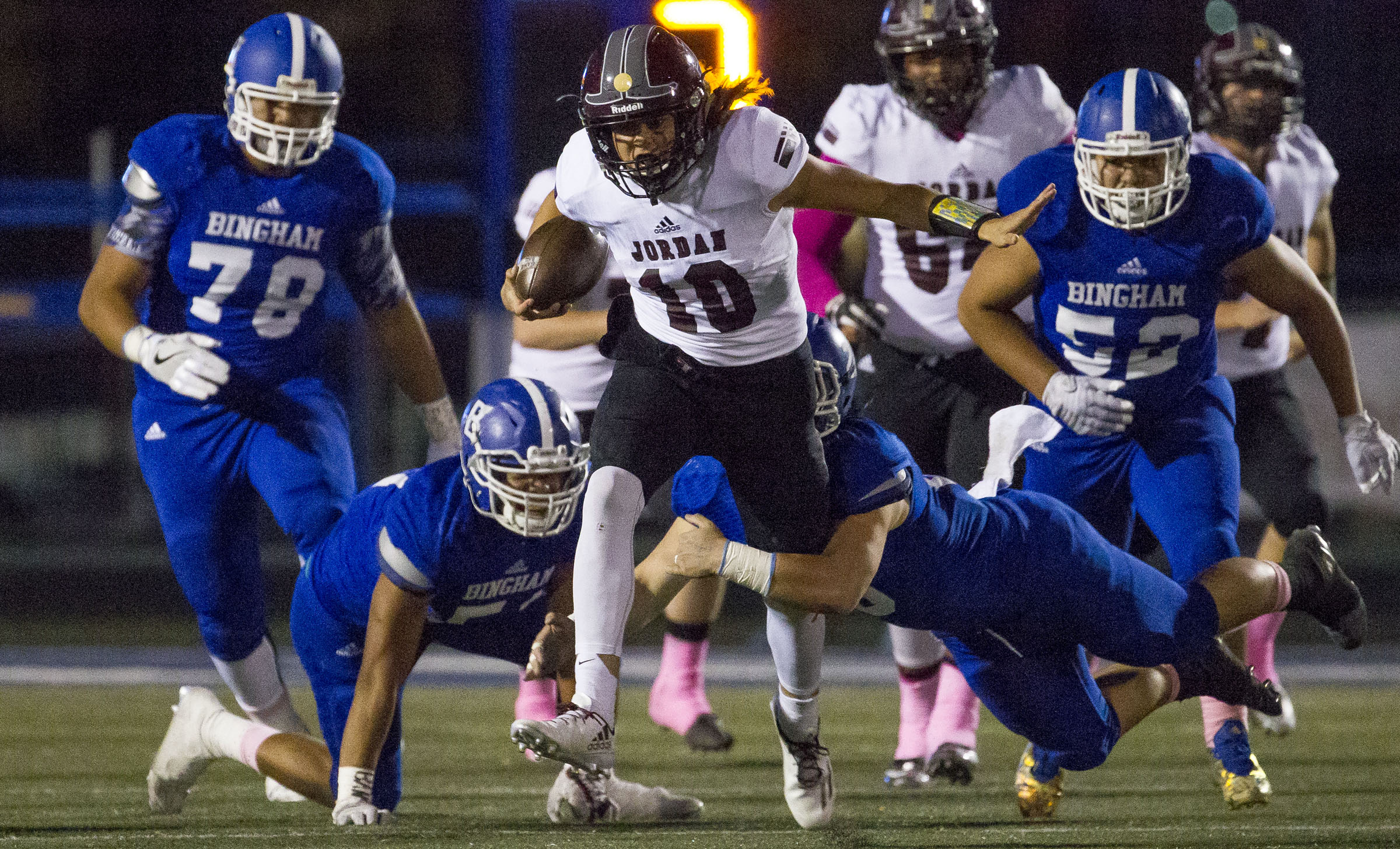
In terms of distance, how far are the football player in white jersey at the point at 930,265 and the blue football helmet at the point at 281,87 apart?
1158mm

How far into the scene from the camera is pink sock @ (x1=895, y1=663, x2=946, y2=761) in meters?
4.22

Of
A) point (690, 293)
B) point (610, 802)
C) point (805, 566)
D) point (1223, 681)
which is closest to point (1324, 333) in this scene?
point (1223, 681)

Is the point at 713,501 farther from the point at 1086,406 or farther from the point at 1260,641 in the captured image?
the point at 1260,641

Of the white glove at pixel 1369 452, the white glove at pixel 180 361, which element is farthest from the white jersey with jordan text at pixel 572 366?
the white glove at pixel 1369 452

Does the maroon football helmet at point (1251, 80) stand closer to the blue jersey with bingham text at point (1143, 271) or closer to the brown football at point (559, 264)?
the blue jersey with bingham text at point (1143, 271)

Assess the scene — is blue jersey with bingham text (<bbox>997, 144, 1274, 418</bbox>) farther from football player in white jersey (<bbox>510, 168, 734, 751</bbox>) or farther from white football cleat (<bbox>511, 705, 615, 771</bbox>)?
white football cleat (<bbox>511, 705, 615, 771</bbox>)

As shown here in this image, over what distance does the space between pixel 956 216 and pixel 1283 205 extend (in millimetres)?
1957

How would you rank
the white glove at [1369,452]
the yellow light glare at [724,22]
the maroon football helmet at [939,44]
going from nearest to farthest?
the white glove at [1369,452] < the maroon football helmet at [939,44] < the yellow light glare at [724,22]

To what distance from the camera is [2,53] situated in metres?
10.9

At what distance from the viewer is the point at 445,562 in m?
3.40

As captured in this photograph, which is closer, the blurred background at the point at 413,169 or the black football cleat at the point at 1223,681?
the black football cleat at the point at 1223,681

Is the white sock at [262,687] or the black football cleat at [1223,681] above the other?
the black football cleat at [1223,681]

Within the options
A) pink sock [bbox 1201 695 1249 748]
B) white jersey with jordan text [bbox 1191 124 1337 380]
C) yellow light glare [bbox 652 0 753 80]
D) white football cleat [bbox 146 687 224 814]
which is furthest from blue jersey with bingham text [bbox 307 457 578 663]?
yellow light glare [bbox 652 0 753 80]

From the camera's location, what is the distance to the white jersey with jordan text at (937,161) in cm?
432
